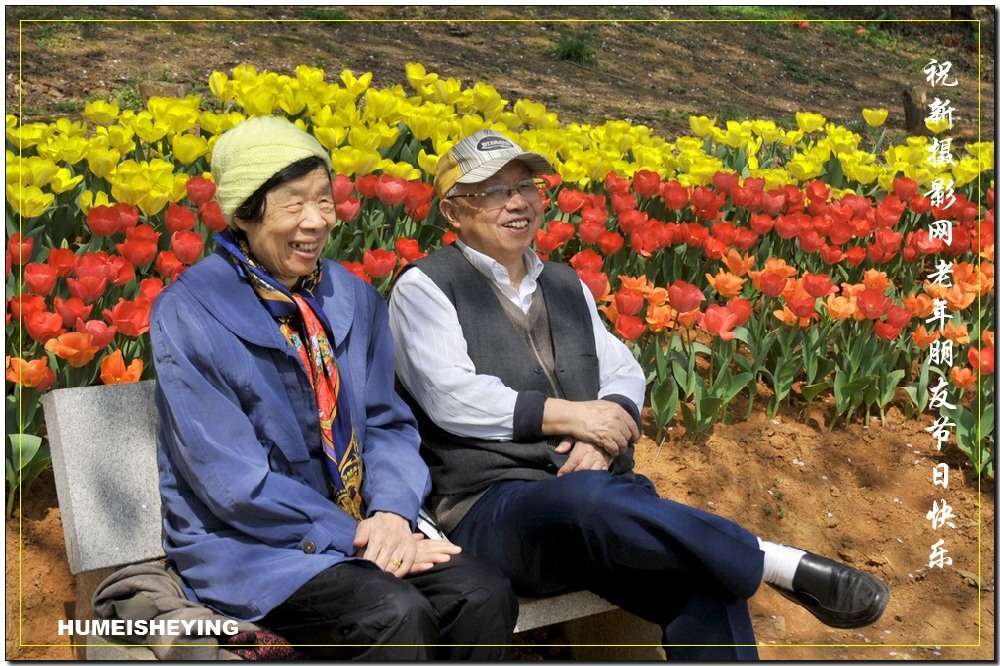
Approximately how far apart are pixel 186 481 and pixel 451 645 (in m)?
0.63

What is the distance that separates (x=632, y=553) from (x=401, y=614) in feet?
1.63

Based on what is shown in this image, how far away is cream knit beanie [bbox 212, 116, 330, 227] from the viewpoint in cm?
238

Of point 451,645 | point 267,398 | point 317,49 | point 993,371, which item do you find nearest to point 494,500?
point 451,645

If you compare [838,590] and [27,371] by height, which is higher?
[27,371]

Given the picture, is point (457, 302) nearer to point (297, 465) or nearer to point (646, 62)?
point (297, 465)

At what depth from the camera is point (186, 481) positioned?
2402 millimetres

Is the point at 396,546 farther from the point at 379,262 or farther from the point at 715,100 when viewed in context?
the point at 715,100

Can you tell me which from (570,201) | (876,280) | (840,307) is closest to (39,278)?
(570,201)

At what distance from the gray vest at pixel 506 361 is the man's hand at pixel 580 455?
0.09ft

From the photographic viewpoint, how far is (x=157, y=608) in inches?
90.8

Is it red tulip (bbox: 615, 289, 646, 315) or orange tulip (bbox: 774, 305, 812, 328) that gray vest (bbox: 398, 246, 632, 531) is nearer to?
red tulip (bbox: 615, 289, 646, 315)

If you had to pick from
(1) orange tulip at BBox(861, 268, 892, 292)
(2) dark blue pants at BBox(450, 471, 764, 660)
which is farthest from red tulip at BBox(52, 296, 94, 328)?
(1) orange tulip at BBox(861, 268, 892, 292)

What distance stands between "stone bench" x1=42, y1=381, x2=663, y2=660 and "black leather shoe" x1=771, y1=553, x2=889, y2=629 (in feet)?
1.43

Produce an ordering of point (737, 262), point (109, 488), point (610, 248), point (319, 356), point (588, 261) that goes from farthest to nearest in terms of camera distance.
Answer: point (737, 262) < point (610, 248) < point (588, 261) < point (109, 488) < point (319, 356)
